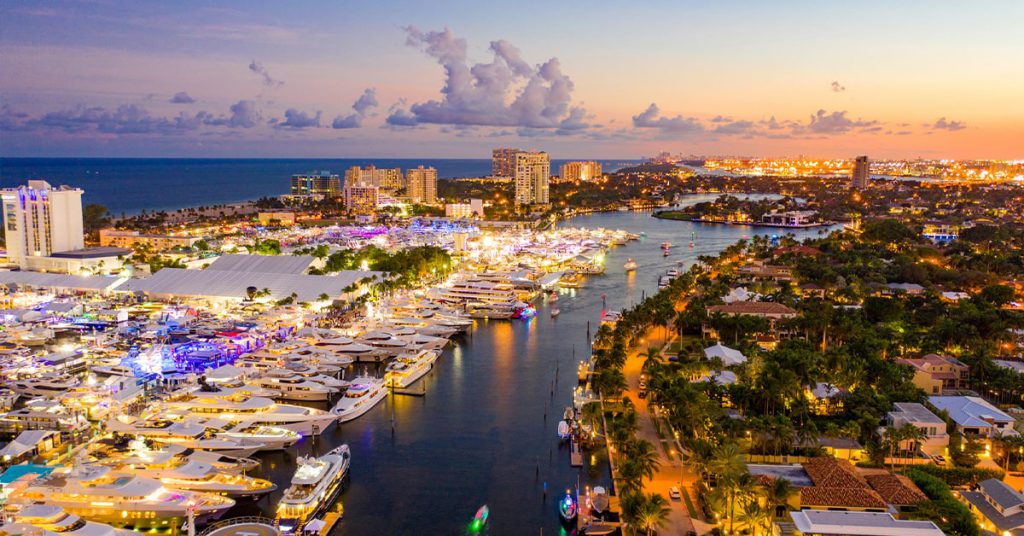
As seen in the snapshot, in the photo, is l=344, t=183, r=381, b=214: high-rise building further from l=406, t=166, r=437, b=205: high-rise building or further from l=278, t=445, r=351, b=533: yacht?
l=278, t=445, r=351, b=533: yacht

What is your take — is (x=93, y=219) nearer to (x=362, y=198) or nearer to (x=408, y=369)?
(x=362, y=198)

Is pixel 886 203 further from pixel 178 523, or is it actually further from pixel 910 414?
pixel 178 523

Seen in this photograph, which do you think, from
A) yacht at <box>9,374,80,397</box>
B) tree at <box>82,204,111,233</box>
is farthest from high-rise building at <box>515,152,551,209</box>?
yacht at <box>9,374,80,397</box>

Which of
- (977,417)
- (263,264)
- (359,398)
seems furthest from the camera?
(263,264)

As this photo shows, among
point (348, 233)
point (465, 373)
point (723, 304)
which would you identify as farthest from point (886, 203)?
point (465, 373)

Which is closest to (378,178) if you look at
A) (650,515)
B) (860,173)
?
(860,173)
